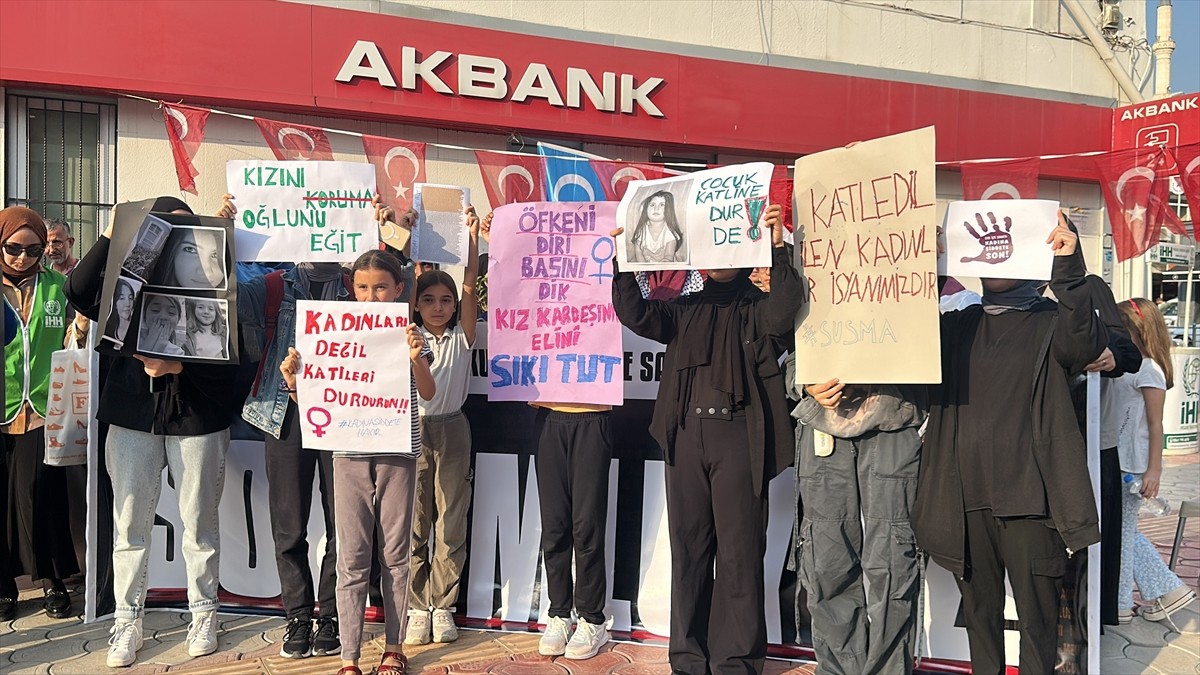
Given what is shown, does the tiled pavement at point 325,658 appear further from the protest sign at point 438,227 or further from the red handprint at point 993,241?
the red handprint at point 993,241

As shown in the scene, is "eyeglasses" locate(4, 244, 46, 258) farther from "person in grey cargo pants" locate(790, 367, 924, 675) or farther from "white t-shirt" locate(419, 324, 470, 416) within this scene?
"person in grey cargo pants" locate(790, 367, 924, 675)

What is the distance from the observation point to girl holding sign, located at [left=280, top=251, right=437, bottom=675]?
4020mm

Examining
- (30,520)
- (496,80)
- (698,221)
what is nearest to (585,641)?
(698,221)

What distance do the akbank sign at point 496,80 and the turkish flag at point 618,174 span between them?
5088 mm

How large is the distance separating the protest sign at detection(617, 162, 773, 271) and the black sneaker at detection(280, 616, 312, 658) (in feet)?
7.83

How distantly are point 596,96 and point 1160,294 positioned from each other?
11.4 meters

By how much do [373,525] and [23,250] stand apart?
94.9 inches

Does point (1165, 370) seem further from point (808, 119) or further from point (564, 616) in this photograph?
point (808, 119)

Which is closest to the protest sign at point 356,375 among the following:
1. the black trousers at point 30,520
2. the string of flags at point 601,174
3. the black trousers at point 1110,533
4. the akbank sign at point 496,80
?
the string of flags at point 601,174

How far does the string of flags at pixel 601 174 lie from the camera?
4.24 meters

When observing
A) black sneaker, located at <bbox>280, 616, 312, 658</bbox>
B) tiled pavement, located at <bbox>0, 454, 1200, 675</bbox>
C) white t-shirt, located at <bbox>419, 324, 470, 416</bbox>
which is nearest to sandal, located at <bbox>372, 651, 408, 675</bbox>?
tiled pavement, located at <bbox>0, 454, 1200, 675</bbox>

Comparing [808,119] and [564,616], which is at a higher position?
[808,119]

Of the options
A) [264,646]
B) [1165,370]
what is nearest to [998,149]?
[1165,370]

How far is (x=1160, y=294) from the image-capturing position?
51.0 feet
